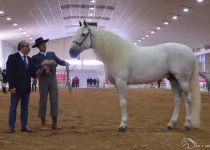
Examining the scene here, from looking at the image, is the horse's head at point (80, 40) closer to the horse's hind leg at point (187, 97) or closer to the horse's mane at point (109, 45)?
the horse's mane at point (109, 45)

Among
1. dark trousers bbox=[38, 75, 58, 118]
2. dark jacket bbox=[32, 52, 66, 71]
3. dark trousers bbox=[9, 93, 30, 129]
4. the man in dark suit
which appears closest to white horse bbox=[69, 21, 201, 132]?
dark jacket bbox=[32, 52, 66, 71]

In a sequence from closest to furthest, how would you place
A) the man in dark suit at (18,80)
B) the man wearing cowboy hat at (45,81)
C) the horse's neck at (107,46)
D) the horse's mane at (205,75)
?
the man in dark suit at (18,80)
the horse's neck at (107,46)
the man wearing cowboy hat at (45,81)
the horse's mane at (205,75)

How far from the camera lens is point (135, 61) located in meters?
7.27

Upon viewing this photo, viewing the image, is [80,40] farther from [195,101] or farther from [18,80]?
[195,101]

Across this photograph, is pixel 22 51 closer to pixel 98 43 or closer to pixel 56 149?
pixel 98 43

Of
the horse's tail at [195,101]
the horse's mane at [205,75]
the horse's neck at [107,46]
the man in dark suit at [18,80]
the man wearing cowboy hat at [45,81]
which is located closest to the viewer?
the man in dark suit at [18,80]

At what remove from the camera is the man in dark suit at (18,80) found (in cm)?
716

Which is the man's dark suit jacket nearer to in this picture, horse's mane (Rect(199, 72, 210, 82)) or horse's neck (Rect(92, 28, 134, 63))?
horse's neck (Rect(92, 28, 134, 63))

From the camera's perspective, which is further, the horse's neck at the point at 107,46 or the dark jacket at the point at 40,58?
the dark jacket at the point at 40,58

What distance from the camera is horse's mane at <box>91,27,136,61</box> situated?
23.9 ft

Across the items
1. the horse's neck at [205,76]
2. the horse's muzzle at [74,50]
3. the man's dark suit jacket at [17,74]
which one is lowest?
the man's dark suit jacket at [17,74]

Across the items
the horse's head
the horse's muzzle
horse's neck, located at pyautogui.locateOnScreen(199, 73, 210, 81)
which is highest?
the horse's head

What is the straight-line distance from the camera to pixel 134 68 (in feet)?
23.8

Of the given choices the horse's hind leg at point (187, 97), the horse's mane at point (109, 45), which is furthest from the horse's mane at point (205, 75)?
the horse's mane at point (109, 45)
